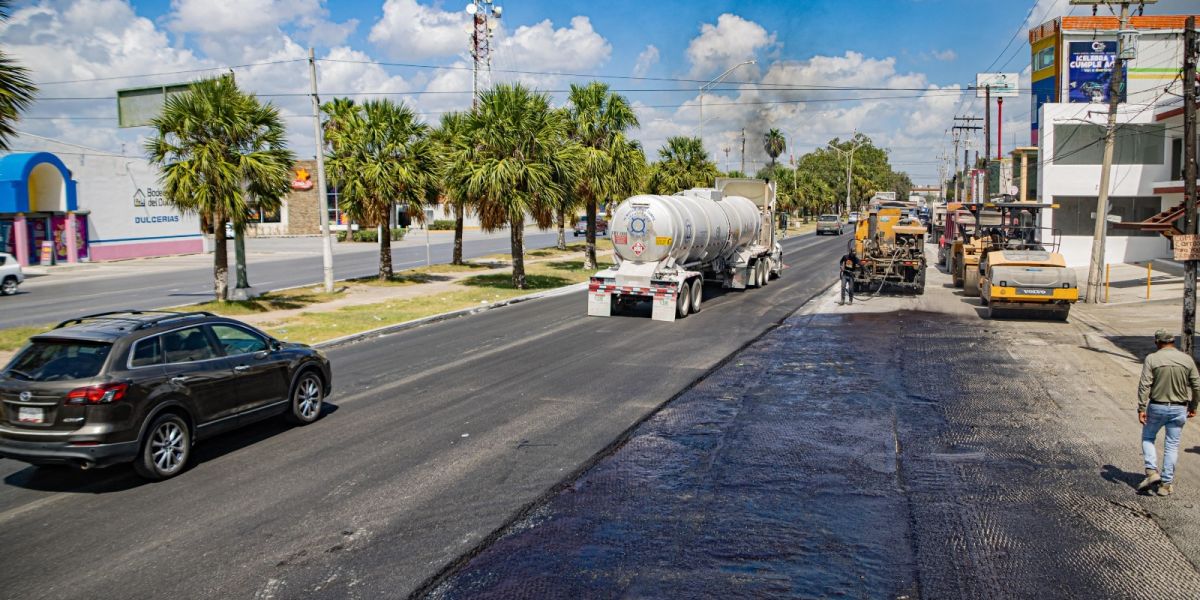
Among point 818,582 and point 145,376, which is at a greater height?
point 145,376

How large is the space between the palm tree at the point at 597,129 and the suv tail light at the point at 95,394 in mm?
28913

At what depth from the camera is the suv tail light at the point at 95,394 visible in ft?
27.5

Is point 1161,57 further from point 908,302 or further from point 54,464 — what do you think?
point 54,464

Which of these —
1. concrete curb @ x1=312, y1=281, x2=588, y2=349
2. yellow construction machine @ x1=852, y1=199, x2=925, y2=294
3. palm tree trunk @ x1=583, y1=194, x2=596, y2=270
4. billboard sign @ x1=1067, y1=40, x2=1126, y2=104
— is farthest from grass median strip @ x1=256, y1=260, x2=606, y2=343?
billboard sign @ x1=1067, y1=40, x2=1126, y2=104

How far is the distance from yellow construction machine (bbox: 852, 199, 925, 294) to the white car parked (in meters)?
29.2

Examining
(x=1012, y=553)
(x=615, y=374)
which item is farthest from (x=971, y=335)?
(x=1012, y=553)

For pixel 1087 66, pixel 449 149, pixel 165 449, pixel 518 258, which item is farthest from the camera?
pixel 1087 66

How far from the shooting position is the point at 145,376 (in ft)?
29.2

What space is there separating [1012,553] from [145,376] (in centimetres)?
853

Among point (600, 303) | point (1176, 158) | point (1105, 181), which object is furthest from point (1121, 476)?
point (1176, 158)

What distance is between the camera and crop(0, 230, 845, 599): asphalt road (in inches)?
261

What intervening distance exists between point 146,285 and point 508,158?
15.4 metres

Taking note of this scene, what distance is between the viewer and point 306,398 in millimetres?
11484

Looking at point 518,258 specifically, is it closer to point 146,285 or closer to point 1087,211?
point 146,285
